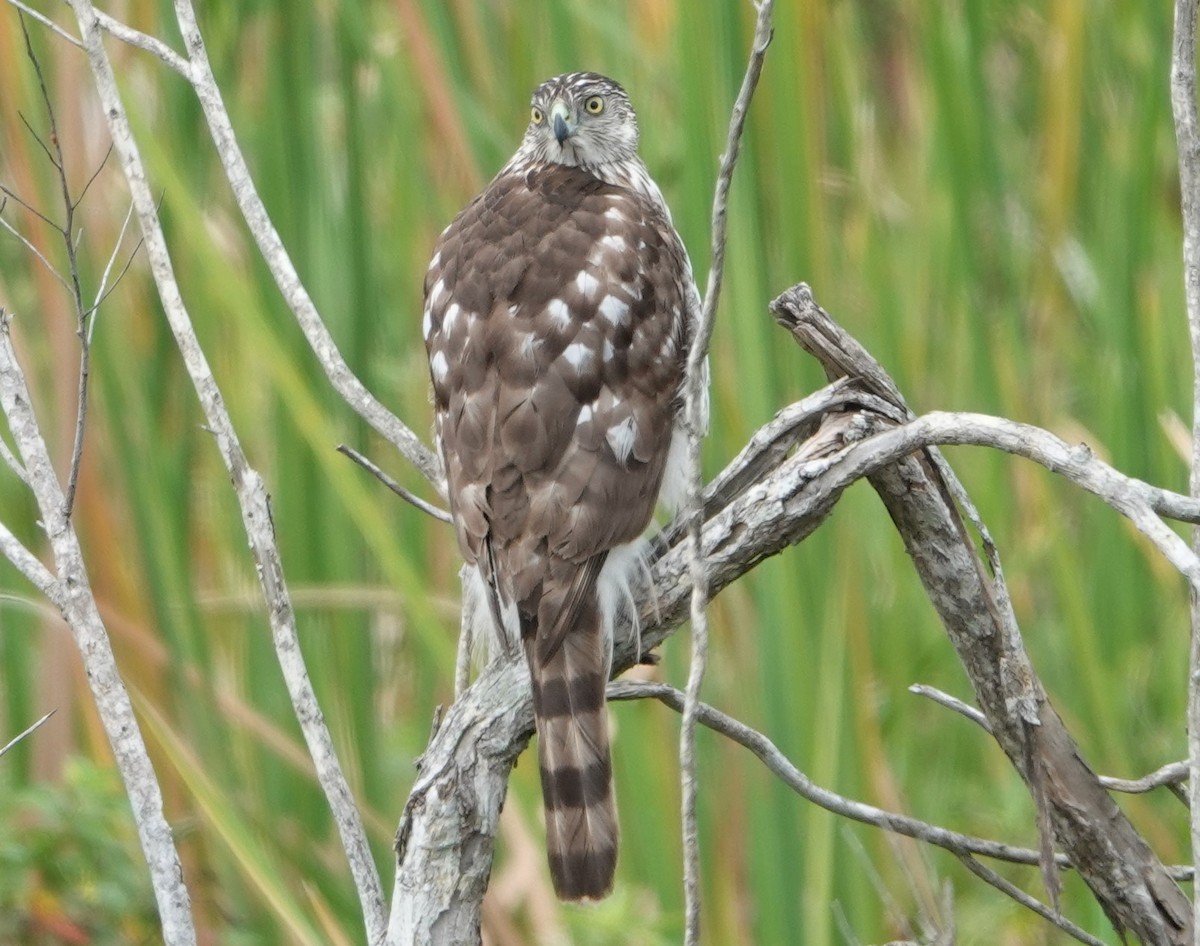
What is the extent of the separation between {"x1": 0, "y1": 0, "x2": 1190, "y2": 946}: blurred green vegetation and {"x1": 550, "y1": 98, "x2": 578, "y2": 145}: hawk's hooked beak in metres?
0.10

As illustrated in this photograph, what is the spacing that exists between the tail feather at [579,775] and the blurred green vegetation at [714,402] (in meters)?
0.33

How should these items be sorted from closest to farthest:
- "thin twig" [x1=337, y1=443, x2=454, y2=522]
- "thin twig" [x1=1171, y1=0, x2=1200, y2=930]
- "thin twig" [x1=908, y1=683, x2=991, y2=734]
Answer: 1. "thin twig" [x1=1171, y1=0, x2=1200, y2=930]
2. "thin twig" [x1=908, y1=683, x2=991, y2=734]
3. "thin twig" [x1=337, y1=443, x2=454, y2=522]

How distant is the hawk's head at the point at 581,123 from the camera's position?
3.40 metres

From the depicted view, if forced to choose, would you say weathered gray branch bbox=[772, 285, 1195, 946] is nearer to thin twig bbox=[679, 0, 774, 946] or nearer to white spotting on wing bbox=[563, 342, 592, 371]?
thin twig bbox=[679, 0, 774, 946]

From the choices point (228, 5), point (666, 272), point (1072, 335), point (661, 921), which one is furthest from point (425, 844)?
point (1072, 335)

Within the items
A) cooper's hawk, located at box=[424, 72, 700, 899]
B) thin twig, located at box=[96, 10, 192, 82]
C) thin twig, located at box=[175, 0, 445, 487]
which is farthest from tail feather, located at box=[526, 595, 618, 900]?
thin twig, located at box=[96, 10, 192, 82]

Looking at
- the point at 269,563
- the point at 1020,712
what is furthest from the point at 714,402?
the point at 269,563

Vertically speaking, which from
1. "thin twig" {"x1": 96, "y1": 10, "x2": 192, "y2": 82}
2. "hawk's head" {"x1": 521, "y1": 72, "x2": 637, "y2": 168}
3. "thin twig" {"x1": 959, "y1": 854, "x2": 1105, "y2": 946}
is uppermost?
"hawk's head" {"x1": 521, "y1": 72, "x2": 637, "y2": 168}

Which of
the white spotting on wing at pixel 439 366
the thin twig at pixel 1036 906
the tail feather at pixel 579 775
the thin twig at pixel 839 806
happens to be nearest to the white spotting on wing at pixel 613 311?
the white spotting on wing at pixel 439 366

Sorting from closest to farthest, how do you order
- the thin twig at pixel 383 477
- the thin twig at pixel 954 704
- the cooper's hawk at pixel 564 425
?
the thin twig at pixel 954 704 → the thin twig at pixel 383 477 → the cooper's hawk at pixel 564 425

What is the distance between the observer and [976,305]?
344cm

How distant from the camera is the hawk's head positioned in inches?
134

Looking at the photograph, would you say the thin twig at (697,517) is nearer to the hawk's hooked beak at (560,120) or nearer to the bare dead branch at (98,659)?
the bare dead branch at (98,659)

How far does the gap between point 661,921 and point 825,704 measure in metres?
0.46
